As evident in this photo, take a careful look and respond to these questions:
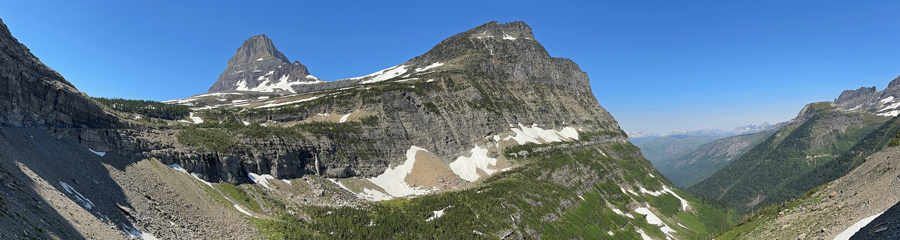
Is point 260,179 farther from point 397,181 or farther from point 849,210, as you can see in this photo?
point 849,210

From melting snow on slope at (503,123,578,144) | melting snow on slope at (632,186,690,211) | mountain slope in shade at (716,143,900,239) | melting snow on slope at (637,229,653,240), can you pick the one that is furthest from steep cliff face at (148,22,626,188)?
mountain slope in shade at (716,143,900,239)

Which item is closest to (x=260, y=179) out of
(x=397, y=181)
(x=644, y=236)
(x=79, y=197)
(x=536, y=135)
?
(x=397, y=181)

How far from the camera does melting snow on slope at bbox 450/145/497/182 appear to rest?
133m

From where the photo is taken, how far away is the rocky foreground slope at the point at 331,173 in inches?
1954

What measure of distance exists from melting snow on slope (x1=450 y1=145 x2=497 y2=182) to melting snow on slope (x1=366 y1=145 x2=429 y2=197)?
635 inches

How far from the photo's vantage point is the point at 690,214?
173 metres

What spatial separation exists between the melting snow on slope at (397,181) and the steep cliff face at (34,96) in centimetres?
6297

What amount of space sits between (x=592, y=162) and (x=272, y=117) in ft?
428

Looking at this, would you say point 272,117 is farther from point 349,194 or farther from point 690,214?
point 690,214

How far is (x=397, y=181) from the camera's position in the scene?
397 feet

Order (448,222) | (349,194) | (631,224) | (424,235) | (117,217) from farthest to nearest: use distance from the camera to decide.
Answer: (631,224) < (349,194) < (448,222) < (424,235) < (117,217)

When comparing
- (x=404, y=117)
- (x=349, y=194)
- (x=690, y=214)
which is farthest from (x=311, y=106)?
(x=690, y=214)

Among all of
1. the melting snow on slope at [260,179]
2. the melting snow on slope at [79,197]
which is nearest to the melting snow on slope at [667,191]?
the melting snow on slope at [260,179]

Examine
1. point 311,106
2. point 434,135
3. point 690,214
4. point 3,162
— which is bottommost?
point 690,214
